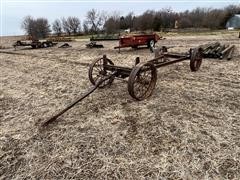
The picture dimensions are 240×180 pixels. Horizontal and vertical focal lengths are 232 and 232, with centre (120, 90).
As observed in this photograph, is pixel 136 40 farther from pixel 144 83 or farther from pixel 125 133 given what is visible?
pixel 125 133

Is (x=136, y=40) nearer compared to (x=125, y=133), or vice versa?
(x=125, y=133)

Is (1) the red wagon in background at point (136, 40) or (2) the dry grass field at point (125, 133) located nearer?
(2) the dry grass field at point (125, 133)

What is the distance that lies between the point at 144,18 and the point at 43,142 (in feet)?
171

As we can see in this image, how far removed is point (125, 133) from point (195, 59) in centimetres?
437

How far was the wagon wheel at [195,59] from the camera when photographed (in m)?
7.25

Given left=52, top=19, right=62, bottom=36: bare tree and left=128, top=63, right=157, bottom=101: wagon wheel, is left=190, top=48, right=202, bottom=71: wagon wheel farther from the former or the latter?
left=52, top=19, right=62, bottom=36: bare tree

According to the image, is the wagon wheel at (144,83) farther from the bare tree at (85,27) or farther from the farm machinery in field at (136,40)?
the bare tree at (85,27)

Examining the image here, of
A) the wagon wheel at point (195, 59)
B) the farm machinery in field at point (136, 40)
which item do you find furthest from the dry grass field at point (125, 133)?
the farm machinery in field at point (136, 40)

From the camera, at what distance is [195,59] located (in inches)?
291

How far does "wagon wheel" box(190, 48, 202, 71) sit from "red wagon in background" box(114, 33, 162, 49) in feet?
19.8

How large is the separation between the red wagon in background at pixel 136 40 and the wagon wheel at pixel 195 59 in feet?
19.8

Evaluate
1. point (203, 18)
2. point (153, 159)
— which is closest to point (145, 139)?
point (153, 159)

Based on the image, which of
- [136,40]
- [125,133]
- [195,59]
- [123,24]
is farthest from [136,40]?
[123,24]

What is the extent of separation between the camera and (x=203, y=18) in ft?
181
